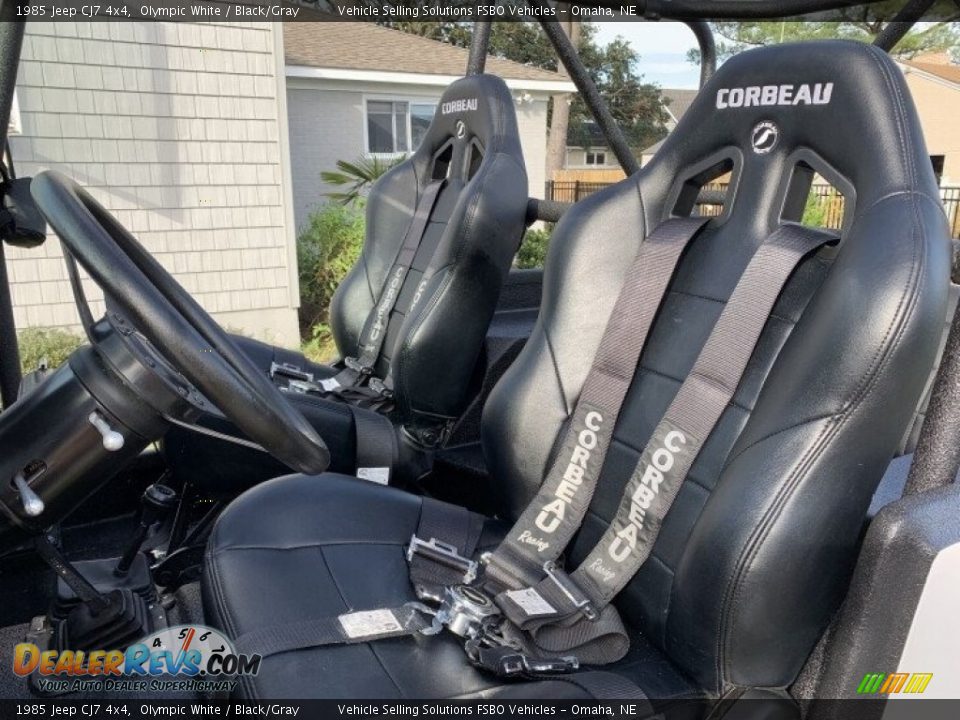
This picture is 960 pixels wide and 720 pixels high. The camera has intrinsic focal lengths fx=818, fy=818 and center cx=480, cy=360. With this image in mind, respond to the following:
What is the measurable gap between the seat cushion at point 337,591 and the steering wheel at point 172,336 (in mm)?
261

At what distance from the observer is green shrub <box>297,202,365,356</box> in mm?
6180

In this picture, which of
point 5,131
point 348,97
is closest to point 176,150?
point 348,97

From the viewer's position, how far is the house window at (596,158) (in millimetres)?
27438

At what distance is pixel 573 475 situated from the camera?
1.36 metres

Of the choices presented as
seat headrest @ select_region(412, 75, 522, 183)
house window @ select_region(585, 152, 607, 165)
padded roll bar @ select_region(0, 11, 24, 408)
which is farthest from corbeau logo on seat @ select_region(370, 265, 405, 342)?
house window @ select_region(585, 152, 607, 165)

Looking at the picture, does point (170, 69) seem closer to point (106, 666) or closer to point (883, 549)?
point (106, 666)

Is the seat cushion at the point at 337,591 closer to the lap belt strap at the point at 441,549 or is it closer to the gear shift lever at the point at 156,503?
the lap belt strap at the point at 441,549

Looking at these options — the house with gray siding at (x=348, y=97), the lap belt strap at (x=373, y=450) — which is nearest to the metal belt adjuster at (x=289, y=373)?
the lap belt strap at (x=373, y=450)

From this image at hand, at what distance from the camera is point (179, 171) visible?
5125mm

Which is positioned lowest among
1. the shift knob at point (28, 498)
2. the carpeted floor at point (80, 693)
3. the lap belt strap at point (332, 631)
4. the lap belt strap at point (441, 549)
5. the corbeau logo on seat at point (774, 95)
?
the carpeted floor at point (80, 693)

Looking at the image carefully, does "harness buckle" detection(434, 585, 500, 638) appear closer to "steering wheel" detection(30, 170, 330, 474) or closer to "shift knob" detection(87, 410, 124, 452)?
"steering wheel" detection(30, 170, 330, 474)

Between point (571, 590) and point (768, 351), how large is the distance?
1.53 feet

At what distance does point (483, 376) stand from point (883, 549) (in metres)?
1.32

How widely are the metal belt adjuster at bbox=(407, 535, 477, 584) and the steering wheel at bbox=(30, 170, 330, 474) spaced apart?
1.30ft
